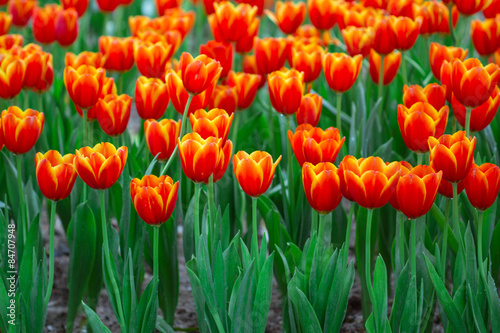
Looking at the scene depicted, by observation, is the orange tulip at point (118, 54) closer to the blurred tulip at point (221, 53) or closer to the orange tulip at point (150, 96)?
the blurred tulip at point (221, 53)

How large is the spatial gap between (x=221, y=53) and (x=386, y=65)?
1.59 ft

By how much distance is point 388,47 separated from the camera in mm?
1870

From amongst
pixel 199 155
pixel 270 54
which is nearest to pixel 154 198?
pixel 199 155

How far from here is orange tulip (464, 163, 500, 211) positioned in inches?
50.8

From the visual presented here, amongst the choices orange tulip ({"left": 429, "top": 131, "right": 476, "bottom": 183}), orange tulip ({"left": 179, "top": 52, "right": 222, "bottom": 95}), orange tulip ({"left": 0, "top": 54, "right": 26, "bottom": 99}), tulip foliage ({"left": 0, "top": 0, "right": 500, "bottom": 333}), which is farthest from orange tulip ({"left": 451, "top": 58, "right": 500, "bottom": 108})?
orange tulip ({"left": 0, "top": 54, "right": 26, "bottom": 99})

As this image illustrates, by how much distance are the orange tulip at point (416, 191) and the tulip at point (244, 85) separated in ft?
2.10

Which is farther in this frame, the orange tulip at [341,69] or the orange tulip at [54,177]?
the orange tulip at [341,69]

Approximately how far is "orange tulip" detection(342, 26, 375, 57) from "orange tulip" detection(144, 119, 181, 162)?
2.25 ft

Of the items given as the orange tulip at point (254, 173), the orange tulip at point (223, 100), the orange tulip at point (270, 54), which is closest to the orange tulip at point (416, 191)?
the orange tulip at point (254, 173)

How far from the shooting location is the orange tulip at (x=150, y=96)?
5.22ft

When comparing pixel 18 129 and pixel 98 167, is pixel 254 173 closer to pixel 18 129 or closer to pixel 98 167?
pixel 98 167

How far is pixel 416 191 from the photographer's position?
121cm

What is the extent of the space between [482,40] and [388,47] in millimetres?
301

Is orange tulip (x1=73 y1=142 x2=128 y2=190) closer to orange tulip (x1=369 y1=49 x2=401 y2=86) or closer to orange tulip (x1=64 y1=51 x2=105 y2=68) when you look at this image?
orange tulip (x1=64 y1=51 x2=105 y2=68)
